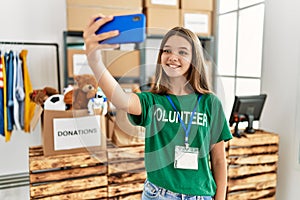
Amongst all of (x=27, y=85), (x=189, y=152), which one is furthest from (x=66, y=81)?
(x=189, y=152)

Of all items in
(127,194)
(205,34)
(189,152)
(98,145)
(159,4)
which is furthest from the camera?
(205,34)

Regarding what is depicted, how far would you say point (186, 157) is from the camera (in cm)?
84

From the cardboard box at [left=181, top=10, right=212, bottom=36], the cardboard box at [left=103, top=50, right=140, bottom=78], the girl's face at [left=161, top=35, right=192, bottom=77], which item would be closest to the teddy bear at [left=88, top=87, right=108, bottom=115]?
the cardboard box at [left=103, top=50, right=140, bottom=78]

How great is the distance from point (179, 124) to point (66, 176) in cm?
99

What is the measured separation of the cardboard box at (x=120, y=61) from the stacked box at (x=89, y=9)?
140 centimetres

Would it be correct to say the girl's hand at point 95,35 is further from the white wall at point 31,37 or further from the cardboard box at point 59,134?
the white wall at point 31,37

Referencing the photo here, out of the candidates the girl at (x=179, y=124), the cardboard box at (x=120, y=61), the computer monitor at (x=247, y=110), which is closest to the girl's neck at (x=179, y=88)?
the girl at (x=179, y=124)

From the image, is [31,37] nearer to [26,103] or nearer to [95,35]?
[26,103]

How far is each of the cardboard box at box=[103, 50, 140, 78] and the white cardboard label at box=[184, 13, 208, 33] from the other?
1625 millimetres

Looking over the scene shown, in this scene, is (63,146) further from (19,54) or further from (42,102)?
(19,54)

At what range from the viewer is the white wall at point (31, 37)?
7.46 feet

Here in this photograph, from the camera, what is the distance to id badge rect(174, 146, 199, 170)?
84 cm

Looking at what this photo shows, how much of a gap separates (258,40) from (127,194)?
1442 mm

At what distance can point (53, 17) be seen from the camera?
2.40 m
